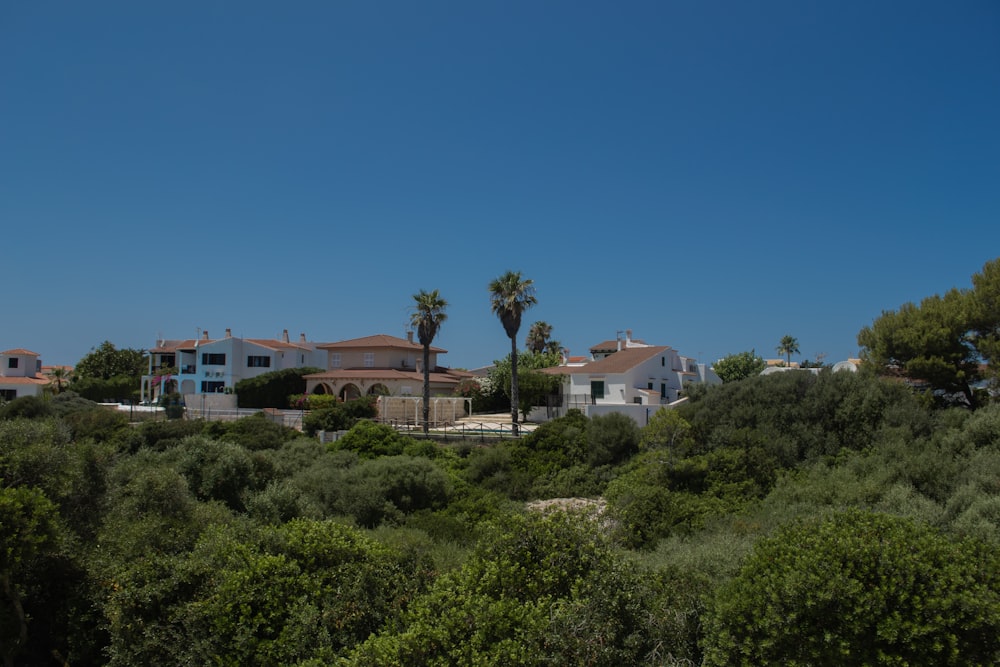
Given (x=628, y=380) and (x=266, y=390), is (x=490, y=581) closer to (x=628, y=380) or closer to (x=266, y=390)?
(x=628, y=380)

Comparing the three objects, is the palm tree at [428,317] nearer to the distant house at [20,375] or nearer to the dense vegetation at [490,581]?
the dense vegetation at [490,581]

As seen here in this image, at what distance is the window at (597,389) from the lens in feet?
135

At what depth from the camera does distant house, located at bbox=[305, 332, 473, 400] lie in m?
47.7

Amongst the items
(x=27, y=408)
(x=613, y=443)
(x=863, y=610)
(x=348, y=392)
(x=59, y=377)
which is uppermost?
(x=59, y=377)

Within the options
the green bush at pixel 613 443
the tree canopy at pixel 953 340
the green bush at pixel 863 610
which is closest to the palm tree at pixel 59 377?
the green bush at pixel 613 443

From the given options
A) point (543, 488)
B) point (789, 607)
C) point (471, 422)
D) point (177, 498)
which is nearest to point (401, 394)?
point (471, 422)

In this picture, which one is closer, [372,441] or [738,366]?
[372,441]

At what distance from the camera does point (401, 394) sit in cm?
4712

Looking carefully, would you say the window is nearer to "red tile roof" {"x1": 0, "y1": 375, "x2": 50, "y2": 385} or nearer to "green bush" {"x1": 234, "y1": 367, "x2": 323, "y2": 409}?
"green bush" {"x1": 234, "y1": 367, "x2": 323, "y2": 409}

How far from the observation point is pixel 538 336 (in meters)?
68.8

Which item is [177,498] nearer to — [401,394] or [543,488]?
[543,488]

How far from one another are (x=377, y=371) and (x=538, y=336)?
75.6ft

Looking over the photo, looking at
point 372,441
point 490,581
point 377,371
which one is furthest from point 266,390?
point 490,581

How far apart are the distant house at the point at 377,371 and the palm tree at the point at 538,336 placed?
1550 centimetres
